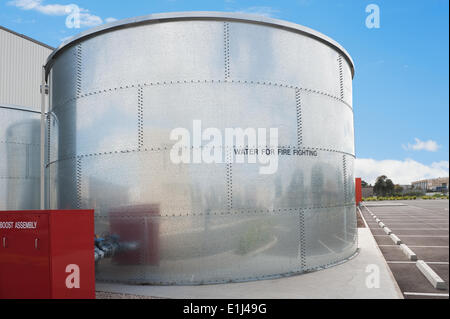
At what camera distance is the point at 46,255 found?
482 cm

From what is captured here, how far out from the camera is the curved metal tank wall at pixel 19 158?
1035 centimetres

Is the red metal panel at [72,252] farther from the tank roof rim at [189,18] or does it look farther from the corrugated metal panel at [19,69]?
the corrugated metal panel at [19,69]

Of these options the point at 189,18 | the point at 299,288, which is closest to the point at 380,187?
the point at 299,288

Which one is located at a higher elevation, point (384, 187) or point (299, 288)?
point (299, 288)

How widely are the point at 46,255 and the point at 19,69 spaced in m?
20.2

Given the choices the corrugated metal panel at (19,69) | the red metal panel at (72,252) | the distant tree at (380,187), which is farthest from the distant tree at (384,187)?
the red metal panel at (72,252)

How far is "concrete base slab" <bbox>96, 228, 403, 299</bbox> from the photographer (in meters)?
5.57

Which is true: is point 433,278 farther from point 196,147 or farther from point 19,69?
point 19,69

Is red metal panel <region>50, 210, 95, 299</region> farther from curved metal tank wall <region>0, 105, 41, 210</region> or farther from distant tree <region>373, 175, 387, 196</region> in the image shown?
distant tree <region>373, 175, 387, 196</region>

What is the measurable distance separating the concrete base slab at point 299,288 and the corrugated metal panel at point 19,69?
60.6 feet

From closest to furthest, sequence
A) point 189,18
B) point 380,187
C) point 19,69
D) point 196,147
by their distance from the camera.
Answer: point 196,147 → point 189,18 → point 19,69 → point 380,187

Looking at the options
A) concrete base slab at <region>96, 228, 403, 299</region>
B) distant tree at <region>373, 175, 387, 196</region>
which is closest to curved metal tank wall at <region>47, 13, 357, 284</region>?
concrete base slab at <region>96, 228, 403, 299</region>
